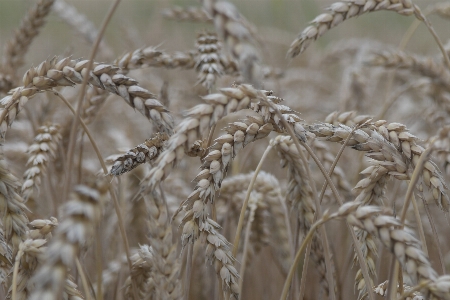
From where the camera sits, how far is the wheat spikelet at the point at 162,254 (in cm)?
128

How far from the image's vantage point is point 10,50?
2.59m

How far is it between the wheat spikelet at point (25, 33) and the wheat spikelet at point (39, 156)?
0.81 metres

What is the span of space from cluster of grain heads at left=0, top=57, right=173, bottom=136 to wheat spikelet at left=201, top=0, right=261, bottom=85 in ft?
1.64

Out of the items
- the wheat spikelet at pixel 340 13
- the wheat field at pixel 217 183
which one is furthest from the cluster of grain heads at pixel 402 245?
the wheat spikelet at pixel 340 13

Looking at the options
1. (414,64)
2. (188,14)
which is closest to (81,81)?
(414,64)

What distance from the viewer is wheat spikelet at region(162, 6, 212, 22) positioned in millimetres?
2972

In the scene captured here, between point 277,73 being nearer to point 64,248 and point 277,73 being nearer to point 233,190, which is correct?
point 233,190

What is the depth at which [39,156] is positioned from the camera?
1.69m

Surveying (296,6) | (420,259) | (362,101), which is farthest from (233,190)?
(296,6)

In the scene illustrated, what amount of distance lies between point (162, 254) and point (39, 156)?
66 centimetres

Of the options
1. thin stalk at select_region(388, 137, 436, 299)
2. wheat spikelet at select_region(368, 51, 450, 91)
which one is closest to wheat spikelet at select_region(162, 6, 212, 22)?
wheat spikelet at select_region(368, 51, 450, 91)

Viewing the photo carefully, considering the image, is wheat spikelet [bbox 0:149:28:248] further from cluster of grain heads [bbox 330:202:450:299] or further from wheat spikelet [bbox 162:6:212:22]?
wheat spikelet [bbox 162:6:212:22]

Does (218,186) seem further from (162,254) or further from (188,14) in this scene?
(188,14)

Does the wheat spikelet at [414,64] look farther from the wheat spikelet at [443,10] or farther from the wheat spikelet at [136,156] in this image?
the wheat spikelet at [136,156]
